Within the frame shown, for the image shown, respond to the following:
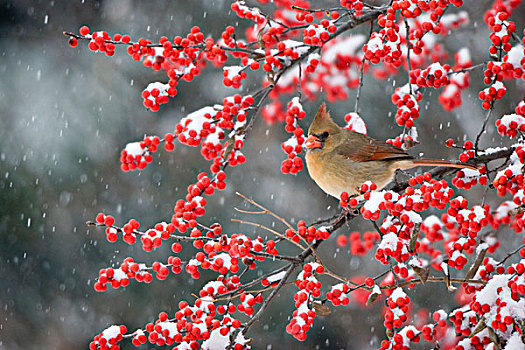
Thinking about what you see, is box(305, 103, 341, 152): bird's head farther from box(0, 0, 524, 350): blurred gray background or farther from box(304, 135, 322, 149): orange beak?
box(0, 0, 524, 350): blurred gray background

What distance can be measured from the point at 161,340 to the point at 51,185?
3.30m

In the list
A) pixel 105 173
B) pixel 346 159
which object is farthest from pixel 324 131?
pixel 105 173

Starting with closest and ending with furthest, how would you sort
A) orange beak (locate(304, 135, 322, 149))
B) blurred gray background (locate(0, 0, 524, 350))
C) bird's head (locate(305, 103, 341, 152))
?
orange beak (locate(304, 135, 322, 149))
bird's head (locate(305, 103, 341, 152))
blurred gray background (locate(0, 0, 524, 350))

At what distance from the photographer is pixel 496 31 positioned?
5.92ft

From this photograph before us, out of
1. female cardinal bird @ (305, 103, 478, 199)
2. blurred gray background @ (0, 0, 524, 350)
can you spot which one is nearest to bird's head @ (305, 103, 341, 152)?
female cardinal bird @ (305, 103, 478, 199)

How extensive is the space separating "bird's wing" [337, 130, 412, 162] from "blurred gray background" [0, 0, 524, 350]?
2.17 m

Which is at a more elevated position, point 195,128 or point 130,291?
point 195,128

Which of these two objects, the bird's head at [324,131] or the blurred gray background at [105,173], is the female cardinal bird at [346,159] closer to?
the bird's head at [324,131]

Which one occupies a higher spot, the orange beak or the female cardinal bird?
the orange beak

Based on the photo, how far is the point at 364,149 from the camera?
2.47 metres

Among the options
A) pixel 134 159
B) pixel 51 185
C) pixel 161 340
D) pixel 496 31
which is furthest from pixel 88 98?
pixel 496 31

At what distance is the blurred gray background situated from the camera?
184 inches

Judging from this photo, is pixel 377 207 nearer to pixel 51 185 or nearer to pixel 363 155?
pixel 363 155

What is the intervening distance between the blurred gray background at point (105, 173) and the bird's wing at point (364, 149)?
2.17 m
